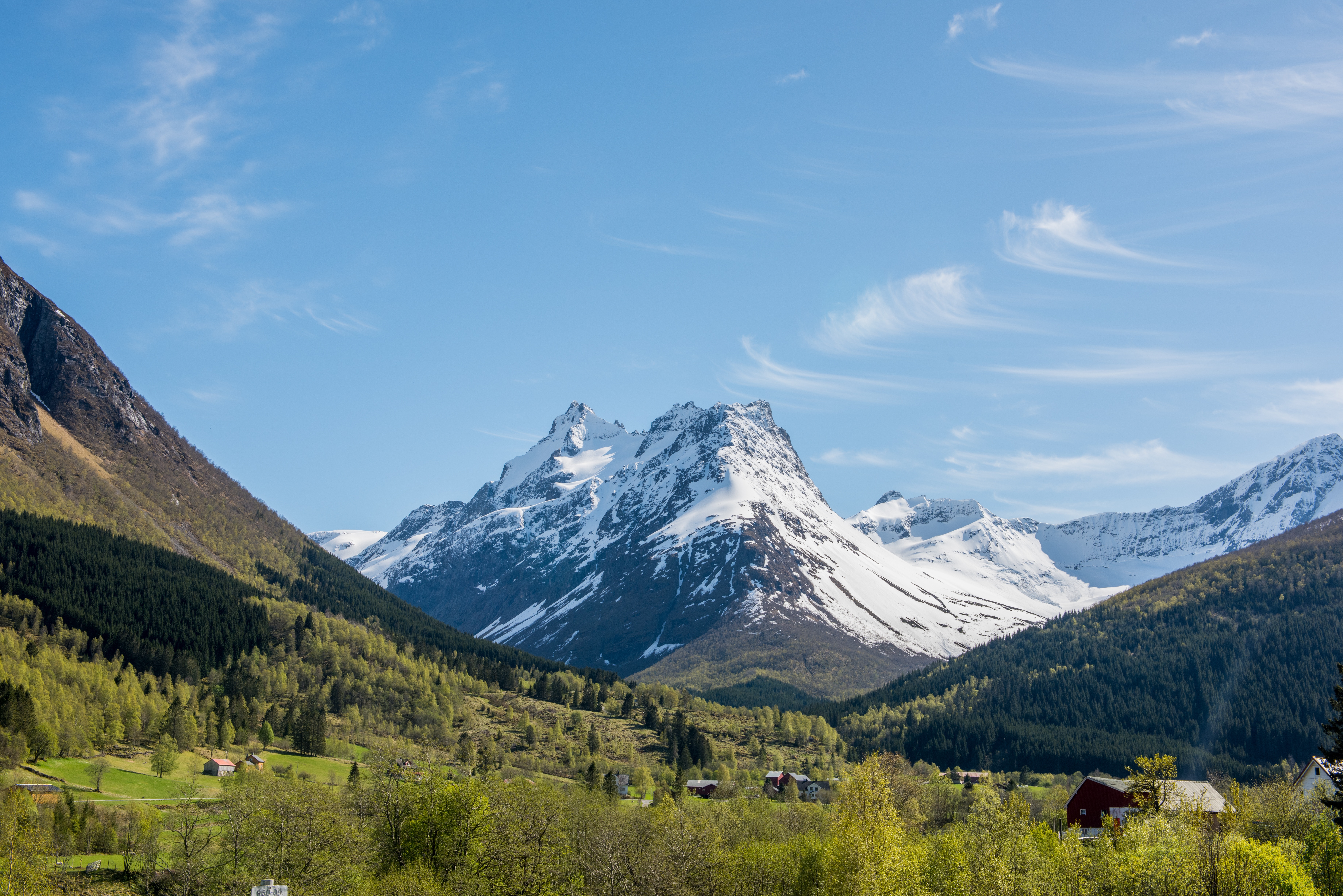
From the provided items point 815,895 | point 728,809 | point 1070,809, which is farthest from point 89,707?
point 1070,809

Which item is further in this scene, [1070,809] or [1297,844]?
[1070,809]

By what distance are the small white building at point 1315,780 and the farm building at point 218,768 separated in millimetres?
141260

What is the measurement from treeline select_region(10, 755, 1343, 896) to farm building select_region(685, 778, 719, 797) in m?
69.9

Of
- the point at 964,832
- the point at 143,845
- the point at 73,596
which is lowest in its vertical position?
the point at 143,845

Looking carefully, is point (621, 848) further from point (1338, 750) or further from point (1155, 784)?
point (1338, 750)

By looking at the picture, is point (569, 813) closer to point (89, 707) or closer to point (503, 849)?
point (503, 849)

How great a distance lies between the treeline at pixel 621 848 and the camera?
200 feet

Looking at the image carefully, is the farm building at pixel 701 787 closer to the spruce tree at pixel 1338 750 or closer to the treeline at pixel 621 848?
the treeline at pixel 621 848

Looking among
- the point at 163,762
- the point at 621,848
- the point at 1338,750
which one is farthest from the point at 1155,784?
the point at 163,762

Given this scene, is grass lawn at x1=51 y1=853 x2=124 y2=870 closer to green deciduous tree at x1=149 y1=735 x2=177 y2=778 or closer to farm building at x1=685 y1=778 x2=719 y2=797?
green deciduous tree at x1=149 y1=735 x2=177 y2=778

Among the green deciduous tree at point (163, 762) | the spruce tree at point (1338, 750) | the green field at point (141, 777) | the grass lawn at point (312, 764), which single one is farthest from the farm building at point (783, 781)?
the spruce tree at point (1338, 750)

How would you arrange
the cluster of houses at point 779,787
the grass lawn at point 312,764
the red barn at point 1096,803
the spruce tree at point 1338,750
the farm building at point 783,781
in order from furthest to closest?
the farm building at point 783,781 → the cluster of houses at point 779,787 → the grass lawn at point 312,764 → the red barn at point 1096,803 → the spruce tree at point 1338,750

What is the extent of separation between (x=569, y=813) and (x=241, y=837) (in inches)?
1407

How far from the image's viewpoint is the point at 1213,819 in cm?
8888
